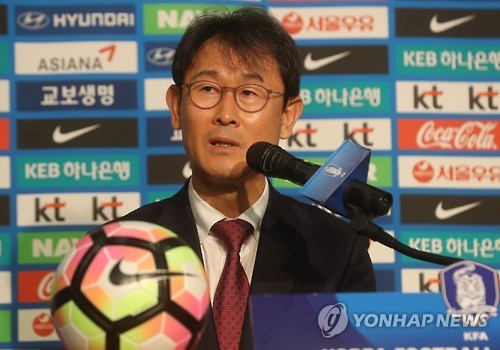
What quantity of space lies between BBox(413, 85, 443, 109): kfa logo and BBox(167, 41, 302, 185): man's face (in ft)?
2.19

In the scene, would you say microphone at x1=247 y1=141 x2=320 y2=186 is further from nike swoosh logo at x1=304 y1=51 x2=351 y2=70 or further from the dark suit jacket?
nike swoosh logo at x1=304 y1=51 x2=351 y2=70

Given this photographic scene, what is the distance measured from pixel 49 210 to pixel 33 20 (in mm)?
538

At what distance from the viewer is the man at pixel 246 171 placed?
1758 mm

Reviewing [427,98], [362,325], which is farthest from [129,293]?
[427,98]

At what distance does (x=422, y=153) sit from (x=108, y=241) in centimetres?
141

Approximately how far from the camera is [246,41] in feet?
6.01

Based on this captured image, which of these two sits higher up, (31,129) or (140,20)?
(140,20)

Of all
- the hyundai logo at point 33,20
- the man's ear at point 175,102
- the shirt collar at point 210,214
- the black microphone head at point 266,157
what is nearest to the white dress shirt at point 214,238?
the shirt collar at point 210,214

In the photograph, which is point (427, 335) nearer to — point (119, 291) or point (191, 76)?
point (119, 291)

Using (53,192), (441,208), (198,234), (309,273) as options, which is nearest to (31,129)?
(53,192)

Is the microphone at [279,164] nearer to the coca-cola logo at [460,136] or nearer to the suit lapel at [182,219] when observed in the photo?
the suit lapel at [182,219]

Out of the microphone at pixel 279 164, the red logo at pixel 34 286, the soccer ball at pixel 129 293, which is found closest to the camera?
the soccer ball at pixel 129 293

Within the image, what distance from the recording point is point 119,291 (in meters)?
1.12

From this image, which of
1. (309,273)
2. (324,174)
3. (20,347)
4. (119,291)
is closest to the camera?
(119,291)
